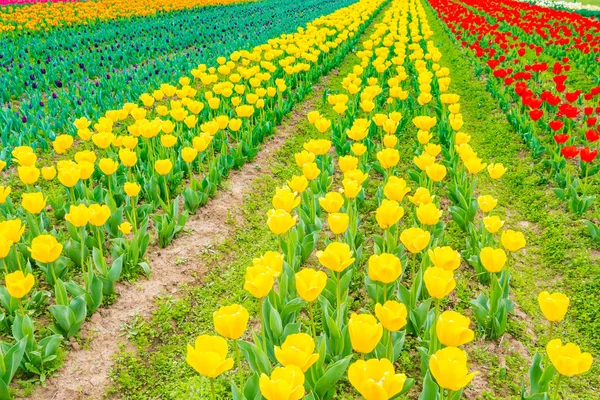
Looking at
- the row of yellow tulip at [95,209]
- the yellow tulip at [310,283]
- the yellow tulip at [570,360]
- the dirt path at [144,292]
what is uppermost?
the yellow tulip at [310,283]

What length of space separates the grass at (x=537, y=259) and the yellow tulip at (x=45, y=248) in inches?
106

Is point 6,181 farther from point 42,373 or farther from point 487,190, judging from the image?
point 487,190

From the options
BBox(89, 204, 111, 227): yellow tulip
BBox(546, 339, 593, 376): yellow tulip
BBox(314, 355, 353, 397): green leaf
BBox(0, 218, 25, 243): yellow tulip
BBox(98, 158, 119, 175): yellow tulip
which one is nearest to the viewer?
BBox(546, 339, 593, 376): yellow tulip

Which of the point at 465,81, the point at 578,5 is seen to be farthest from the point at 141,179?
the point at 578,5

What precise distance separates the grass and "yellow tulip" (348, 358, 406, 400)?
155 cm

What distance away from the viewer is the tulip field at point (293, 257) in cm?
247

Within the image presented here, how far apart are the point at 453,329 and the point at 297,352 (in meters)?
0.66

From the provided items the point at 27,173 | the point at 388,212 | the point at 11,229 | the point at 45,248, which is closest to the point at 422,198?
the point at 388,212

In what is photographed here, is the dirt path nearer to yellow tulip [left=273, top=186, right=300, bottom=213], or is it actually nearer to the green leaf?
yellow tulip [left=273, top=186, right=300, bottom=213]

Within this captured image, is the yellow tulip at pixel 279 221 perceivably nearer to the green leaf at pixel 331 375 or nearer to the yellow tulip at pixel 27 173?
the green leaf at pixel 331 375

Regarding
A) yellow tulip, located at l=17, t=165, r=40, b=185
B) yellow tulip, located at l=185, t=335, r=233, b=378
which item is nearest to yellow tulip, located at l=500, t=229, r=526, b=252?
yellow tulip, located at l=185, t=335, r=233, b=378

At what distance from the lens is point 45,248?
2783 mm

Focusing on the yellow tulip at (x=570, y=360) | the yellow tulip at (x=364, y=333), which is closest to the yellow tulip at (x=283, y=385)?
the yellow tulip at (x=364, y=333)

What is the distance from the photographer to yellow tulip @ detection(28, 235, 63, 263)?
2777 mm
